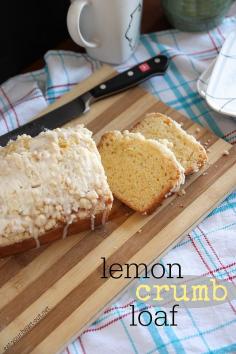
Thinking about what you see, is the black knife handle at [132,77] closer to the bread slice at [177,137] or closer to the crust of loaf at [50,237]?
the bread slice at [177,137]

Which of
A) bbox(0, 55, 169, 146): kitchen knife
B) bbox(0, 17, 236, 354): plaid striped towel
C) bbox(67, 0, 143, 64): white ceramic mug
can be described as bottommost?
bbox(0, 17, 236, 354): plaid striped towel

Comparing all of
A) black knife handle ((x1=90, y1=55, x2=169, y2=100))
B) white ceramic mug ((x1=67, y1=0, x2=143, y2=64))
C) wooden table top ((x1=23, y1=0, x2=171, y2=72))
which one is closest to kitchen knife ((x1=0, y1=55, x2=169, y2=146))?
black knife handle ((x1=90, y1=55, x2=169, y2=100))

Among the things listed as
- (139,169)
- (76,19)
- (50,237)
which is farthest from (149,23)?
(50,237)

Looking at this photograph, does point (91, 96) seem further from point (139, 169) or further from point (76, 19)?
point (139, 169)

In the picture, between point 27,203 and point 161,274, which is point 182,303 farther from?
point 27,203

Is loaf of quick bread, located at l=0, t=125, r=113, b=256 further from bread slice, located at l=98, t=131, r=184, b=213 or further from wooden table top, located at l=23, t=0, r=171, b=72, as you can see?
wooden table top, located at l=23, t=0, r=171, b=72

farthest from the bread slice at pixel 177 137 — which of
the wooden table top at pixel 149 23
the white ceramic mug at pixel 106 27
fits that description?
the wooden table top at pixel 149 23
